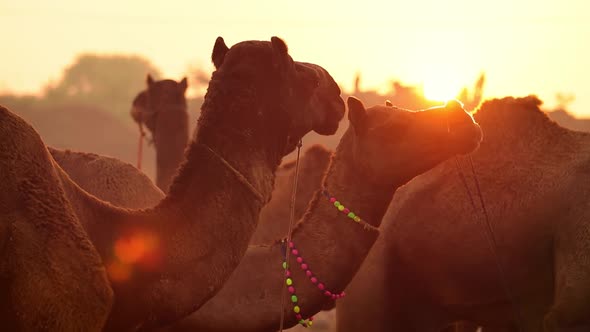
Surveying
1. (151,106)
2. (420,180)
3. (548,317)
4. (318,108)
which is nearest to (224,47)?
(318,108)

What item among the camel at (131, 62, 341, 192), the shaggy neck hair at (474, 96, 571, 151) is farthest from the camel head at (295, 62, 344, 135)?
the camel at (131, 62, 341, 192)

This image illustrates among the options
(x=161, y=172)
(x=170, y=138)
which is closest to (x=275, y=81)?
(x=161, y=172)

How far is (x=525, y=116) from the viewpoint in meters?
6.30

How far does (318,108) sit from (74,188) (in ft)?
4.51

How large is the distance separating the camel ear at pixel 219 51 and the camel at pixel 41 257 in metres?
1.13

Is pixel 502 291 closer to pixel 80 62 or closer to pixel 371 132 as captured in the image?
pixel 371 132

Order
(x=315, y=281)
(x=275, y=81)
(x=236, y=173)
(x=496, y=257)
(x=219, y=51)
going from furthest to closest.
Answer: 1. (x=496, y=257)
2. (x=315, y=281)
3. (x=219, y=51)
4. (x=275, y=81)
5. (x=236, y=173)

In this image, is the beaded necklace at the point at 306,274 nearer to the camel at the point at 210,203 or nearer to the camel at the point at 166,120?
the camel at the point at 210,203

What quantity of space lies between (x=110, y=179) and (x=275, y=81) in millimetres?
2295

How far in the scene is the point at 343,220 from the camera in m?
4.76

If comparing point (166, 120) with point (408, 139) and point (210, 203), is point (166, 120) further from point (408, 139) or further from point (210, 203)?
point (210, 203)

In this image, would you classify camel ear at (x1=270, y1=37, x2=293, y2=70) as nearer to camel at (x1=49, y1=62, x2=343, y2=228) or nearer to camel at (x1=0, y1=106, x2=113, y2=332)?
camel at (x1=49, y1=62, x2=343, y2=228)

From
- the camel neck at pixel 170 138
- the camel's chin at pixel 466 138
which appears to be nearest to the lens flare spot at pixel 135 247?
the camel's chin at pixel 466 138

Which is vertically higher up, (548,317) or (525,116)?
(525,116)
